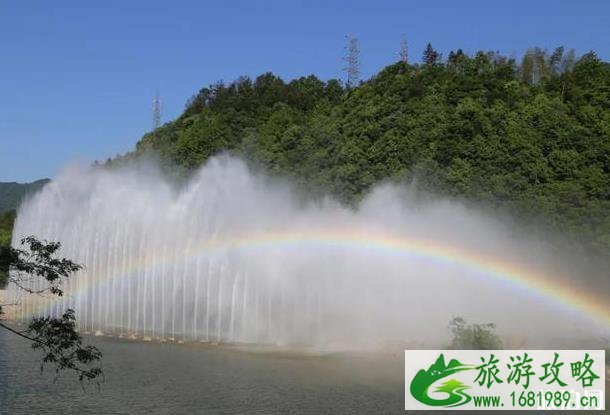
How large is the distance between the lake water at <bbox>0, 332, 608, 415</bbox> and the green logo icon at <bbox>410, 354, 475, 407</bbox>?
60 cm

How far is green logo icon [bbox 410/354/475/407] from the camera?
15234 mm

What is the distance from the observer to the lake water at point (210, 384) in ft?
50.5

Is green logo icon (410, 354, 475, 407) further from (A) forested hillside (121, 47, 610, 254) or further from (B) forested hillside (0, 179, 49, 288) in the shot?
(B) forested hillside (0, 179, 49, 288)

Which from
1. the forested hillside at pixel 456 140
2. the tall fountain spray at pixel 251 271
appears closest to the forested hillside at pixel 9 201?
the forested hillside at pixel 456 140

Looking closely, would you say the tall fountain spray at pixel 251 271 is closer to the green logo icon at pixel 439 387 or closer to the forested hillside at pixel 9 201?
the green logo icon at pixel 439 387

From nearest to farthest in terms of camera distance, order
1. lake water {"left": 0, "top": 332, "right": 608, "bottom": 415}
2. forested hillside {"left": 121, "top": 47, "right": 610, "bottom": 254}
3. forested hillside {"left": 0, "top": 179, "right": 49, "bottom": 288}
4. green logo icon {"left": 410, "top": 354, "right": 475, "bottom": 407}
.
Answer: green logo icon {"left": 410, "top": 354, "right": 475, "bottom": 407}
lake water {"left": 0, "top": 332, "right": 608, "bottom": 415}
forested hillside {"left": 121, "top": 47, "right": 610, "bottom": 254}
forested hillside {"left": 0, "top": 179, "right": 49, "bottom": 288}

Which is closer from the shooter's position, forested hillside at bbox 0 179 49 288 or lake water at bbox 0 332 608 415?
lake water at bbox 0 332 608 415

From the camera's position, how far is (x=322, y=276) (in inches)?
1212

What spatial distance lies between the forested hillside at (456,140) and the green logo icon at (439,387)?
30.9m

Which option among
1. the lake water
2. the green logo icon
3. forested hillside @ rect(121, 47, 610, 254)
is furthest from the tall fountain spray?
forested hillside @ rect(121, 47, 610, 254)

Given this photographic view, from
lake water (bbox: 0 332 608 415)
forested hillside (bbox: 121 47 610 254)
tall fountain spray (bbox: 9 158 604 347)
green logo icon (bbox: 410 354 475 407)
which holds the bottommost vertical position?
lake water (bbox: 0 332 608 415)

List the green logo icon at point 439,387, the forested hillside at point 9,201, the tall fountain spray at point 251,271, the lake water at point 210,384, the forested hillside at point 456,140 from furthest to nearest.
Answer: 1. the forested hillside at point 9,201
2. the forested hillside at point 456,140
3. the tall fountain spray at point 251,271
4. the lake water at point 210,384
5. the green logo icon at point 439,387

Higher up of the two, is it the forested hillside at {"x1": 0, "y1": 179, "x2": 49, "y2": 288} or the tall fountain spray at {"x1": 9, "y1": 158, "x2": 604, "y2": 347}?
the forested hillside at {"x1": 0, "y1": 179, "x2": 49, "y2": 288}

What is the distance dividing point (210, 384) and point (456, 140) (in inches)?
1877
